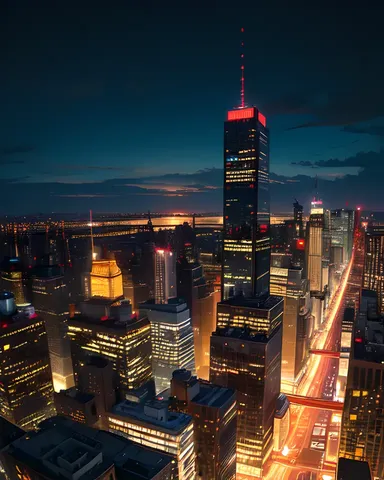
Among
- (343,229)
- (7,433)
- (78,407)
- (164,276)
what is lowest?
(78,407)

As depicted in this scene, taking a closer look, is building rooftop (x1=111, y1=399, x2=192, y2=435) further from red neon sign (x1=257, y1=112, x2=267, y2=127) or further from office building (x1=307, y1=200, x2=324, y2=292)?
office building (x1=307, y1=200, x2=324, y2=292)

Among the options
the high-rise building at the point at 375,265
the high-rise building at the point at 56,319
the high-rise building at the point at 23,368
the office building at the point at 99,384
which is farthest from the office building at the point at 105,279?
the high-rise building at the point at 375,265

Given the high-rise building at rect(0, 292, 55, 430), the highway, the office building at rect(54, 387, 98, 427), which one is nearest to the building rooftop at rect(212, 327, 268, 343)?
the highway

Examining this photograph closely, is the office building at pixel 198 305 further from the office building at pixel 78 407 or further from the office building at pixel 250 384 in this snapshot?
the office building at pixel 78 407

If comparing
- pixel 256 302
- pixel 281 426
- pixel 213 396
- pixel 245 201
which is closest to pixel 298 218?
pixel 245 201

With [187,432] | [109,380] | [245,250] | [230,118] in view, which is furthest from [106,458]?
[230,118]

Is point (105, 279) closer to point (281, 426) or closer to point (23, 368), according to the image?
point (23, 368)
